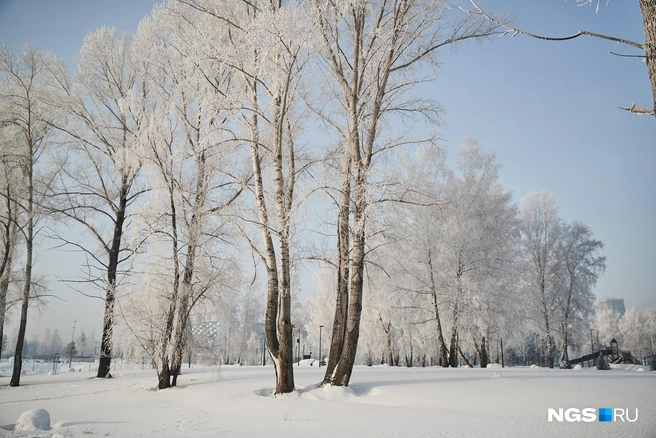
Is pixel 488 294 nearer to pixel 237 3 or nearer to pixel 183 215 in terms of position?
pixel 183 215

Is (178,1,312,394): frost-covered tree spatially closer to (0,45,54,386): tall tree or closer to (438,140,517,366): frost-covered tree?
(0,45,54,386): tall tree

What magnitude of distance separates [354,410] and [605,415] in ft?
12.0

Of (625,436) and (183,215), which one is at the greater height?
(183,215)

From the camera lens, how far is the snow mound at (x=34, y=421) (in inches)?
226

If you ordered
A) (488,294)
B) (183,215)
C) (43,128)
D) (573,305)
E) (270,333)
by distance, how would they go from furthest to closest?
(573,305) → (488,294) → (43,128) → (183,215) → (270,333)

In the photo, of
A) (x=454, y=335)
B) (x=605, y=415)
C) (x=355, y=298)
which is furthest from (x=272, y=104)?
(x=454, y=335)

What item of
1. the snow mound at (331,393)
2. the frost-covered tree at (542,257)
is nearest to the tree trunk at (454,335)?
the frost-covered tree at (542,257)

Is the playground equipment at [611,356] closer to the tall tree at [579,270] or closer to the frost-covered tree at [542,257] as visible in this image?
the tall tree at [579,270]

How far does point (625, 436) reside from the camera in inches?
187

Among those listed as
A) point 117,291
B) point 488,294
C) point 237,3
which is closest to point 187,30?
point 237,3

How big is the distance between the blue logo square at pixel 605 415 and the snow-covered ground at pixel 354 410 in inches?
8.6

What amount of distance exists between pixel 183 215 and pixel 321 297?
80.0 ft

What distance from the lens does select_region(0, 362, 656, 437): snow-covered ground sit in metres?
5.27

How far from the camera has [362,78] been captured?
9617 mm
